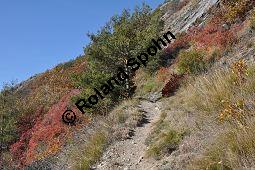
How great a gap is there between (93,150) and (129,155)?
1.25 meters

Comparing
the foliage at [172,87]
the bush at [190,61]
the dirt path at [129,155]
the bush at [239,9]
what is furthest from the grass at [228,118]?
the bush at [239,9]

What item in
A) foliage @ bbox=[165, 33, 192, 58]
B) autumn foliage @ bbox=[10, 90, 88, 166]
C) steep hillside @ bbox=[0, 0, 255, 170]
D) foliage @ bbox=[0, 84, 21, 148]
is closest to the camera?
steep hillside @ bbox=[0, 0, 255, 170]

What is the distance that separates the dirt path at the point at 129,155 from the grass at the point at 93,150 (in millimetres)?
219

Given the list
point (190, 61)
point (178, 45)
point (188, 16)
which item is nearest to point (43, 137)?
point (178, 45)

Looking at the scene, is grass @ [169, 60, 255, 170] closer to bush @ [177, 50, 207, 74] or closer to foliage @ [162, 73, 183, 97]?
foliage @ [162, 73, 183, 97]

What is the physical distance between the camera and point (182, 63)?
18.8 metres

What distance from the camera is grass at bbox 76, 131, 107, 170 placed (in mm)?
10688

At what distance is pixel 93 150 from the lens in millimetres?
11273

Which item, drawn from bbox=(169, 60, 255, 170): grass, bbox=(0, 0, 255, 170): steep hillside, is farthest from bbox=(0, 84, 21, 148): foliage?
bbox=(169, 60, 255, 170): grass

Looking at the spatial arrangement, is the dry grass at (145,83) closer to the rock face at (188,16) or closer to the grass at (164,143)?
the rock face at (188,16)

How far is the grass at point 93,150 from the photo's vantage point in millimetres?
10688

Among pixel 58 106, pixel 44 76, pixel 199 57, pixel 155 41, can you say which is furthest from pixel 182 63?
pixel 44 76

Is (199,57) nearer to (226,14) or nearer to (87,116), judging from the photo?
(226,14)

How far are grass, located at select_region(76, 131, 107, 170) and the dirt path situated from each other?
22cm
